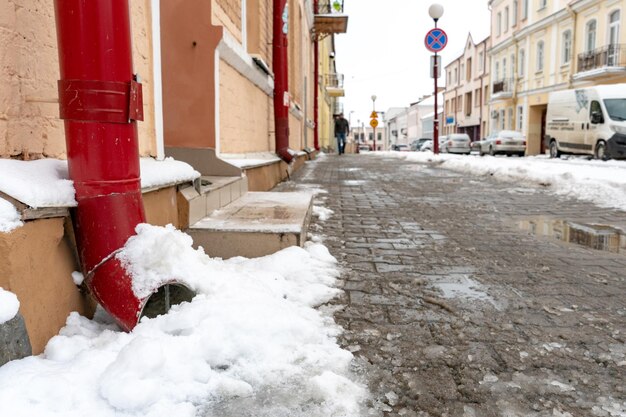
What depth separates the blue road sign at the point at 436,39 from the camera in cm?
1716

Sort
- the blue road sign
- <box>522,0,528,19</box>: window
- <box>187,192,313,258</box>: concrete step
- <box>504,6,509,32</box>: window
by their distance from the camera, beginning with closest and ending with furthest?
<box>187,192,313,258</box>: concrete step, the blue road sign, <box>522,0,528,19</box>: window, <box>504,6,509,32</box>: window

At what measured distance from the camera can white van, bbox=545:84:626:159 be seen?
54.9ft

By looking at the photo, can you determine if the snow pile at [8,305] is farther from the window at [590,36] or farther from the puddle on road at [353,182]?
the window at [590,36]

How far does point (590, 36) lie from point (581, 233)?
26.5m

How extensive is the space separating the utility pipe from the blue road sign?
54.1ft

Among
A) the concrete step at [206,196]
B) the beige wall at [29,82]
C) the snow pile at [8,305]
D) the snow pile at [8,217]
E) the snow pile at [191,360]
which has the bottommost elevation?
the snow pile at [191,360]

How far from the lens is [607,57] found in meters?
24.5

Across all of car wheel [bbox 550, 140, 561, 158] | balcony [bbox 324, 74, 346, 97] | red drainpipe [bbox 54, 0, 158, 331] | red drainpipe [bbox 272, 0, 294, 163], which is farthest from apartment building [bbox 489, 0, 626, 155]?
red drainpipe [bbox 54, 0, 158, 331]

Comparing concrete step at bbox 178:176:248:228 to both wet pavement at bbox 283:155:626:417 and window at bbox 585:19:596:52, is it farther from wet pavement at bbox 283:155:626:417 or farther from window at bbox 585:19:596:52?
window at bbox 585:19:596:52

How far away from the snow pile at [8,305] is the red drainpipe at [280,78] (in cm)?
707

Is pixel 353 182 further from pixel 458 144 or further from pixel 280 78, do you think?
pixel 458 144

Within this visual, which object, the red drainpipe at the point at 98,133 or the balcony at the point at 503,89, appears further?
the balcony at the point at 503,89

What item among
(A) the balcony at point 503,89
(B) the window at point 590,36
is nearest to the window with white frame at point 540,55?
(A) the balcony at point 503,89

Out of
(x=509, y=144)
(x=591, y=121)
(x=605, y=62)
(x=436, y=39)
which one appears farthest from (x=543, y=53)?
(x=436, y=39)
